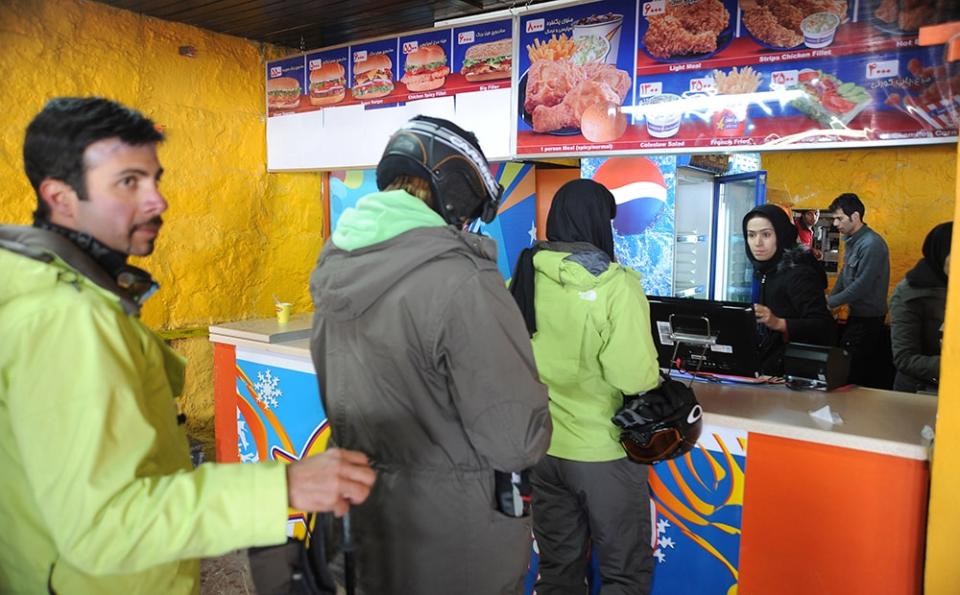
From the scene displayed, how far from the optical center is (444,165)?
4.76ft

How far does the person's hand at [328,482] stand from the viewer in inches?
37.4

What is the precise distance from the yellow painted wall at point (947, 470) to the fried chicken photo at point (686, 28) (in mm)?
1467

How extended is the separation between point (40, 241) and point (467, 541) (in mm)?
985

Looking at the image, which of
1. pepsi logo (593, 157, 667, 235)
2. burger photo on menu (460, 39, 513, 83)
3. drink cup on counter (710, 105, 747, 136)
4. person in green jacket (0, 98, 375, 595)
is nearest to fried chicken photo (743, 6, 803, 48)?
drink cup on counter (710, 105, 747, 136)

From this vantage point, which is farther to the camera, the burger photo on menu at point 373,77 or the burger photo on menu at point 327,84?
the burger photo on menu at point 327,84

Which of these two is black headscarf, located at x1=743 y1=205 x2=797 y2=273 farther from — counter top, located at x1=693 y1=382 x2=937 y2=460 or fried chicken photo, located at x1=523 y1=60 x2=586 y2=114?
fried chicken photo, located at x1=523 y1=60 x2=586 y2=114

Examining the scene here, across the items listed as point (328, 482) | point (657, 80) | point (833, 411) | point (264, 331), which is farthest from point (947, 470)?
point (264, 331)

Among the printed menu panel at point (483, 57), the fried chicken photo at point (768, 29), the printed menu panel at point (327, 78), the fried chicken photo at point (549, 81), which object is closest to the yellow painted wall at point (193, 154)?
the printed menu panel at point (327, 78)

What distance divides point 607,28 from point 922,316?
2.00m

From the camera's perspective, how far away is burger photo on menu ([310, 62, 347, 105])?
3.99m

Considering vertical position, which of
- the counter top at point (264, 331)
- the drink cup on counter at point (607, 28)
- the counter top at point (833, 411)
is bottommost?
the counter top at point (833, 411)

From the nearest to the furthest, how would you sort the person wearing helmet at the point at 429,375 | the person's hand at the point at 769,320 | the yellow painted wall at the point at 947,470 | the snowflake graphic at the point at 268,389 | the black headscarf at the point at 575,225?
the person wearing helmet at the point at 429,375, the yellow painted wall at the point at 947,470, the black headscarf at the point at 575,225, the person's hand at the point at 769,320, the snowflake graphic at the point at 268,389

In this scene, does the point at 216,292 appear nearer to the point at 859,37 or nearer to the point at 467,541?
the point at 467,541

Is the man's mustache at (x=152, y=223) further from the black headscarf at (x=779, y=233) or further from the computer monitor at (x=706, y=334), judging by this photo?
the black headscarf at (x=779, y=233)
